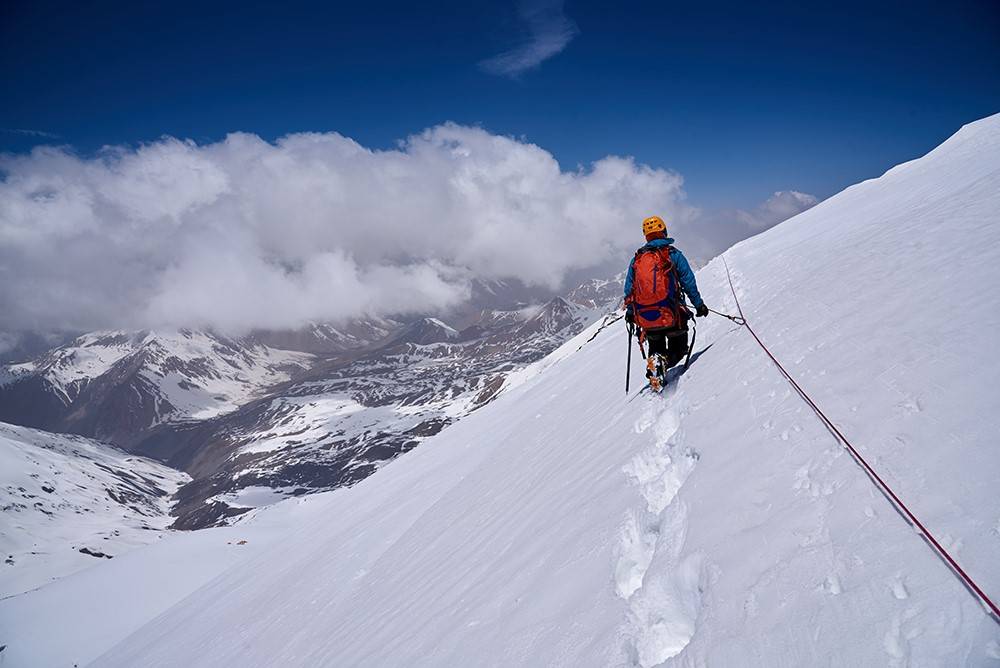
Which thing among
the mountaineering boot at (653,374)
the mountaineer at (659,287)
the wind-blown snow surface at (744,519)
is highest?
the mountaineer at (659,287)

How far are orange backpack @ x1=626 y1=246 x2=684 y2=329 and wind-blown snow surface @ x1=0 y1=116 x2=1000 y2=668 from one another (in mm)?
1114

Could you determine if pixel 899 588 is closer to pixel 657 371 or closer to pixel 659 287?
pixel 659 287

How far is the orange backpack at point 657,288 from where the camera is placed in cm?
723

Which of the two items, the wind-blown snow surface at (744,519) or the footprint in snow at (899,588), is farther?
the wind-blown snow surface at (744,519)

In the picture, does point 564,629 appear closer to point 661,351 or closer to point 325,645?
point 325,645

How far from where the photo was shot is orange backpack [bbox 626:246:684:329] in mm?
7230

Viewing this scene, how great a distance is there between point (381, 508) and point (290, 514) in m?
15.2

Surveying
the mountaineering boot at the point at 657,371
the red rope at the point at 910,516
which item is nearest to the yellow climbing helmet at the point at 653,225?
the mountaineering boot at the point at 657,371

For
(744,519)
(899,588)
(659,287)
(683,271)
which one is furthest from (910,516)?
(683,271)

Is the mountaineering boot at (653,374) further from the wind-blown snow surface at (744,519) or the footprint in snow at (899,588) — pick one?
the footprint in snow at (899,588)

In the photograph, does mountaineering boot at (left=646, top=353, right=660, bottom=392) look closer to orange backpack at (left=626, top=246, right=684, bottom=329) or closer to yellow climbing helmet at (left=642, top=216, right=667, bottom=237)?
orange backpack at (left=626, top=246, right=684, bottom=329)

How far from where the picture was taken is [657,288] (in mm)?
7270

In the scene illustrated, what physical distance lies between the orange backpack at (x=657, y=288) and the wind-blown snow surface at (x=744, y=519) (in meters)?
1.11

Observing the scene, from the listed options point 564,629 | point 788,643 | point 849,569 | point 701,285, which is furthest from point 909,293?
point 701,285
